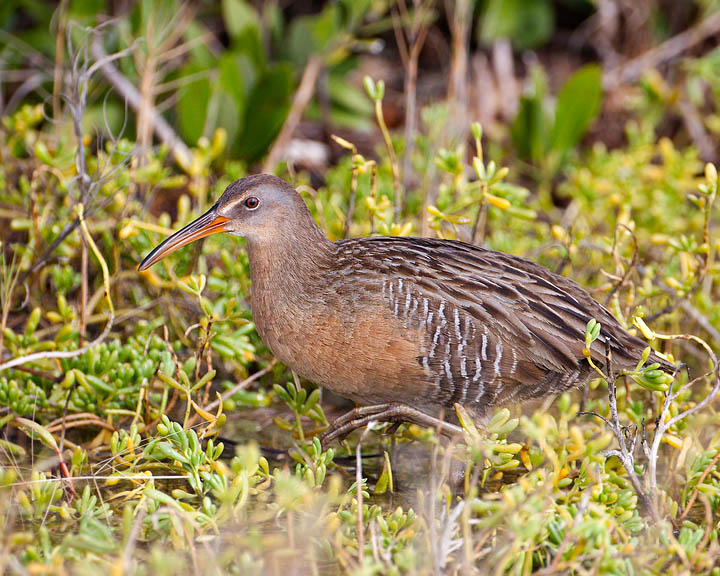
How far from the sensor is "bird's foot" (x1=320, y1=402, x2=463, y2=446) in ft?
9.65

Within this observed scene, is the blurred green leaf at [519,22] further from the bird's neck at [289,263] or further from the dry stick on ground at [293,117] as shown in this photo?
the bird's neck at [289,263]

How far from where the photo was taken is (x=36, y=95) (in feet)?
18.3

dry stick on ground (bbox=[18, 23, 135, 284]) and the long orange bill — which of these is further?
dry stick on ground (bbox=[18, 23, 135, 284])

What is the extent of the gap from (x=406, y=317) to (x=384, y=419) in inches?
12.7

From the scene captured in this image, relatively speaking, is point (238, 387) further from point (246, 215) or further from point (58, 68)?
point (58, 68)

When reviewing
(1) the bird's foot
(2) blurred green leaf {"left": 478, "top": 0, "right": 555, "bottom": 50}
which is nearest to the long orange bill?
(1) the bird's foot

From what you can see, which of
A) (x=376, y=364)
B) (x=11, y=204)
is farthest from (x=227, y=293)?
(x=11, y=204)

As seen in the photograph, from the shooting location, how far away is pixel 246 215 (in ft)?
10.9

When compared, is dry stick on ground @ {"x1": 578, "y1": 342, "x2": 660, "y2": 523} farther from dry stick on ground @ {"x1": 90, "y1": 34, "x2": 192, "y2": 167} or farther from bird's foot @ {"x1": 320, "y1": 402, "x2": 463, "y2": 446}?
dry stick on ground @ {"x1": 90, "y1": 34, "x2": 192, "y2": 167}

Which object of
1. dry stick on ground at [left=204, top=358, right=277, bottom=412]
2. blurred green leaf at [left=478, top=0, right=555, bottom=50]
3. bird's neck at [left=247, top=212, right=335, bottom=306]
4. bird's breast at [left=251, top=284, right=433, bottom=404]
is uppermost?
blurred green leaf at [left=478, top=0, right=555, bottom=50]

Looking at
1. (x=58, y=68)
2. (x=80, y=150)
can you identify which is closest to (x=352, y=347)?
(x=80, y=150)

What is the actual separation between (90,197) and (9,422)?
853mm

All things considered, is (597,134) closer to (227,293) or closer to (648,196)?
(648,196)

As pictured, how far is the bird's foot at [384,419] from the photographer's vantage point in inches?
116
